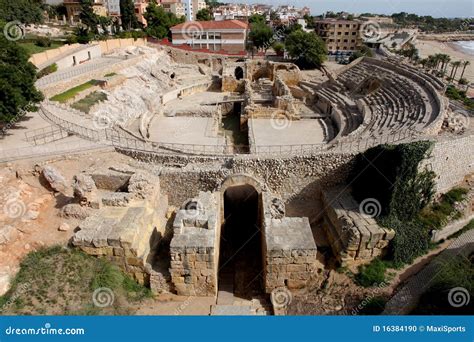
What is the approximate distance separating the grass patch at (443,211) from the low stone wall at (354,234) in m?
2.28

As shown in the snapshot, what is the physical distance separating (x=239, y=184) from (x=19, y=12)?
4305 cm

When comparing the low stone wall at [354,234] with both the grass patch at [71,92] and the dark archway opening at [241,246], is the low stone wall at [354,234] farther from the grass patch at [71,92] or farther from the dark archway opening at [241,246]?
the grass patch at [71,92]

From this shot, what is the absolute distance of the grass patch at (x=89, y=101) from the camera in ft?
70.8

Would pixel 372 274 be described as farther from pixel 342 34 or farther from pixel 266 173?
pixel 342 34

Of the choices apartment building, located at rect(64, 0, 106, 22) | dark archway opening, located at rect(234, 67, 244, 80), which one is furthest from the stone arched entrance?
apartment building, located at rect(64, 0, 106, 22)

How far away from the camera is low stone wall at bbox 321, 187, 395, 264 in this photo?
39.4 ft

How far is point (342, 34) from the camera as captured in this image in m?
62.1

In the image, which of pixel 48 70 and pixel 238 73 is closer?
pixel 48 70

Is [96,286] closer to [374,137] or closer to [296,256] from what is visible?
[296,256]

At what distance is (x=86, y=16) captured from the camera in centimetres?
4419

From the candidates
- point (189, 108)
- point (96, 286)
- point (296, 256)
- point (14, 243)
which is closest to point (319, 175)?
point (296, 256)

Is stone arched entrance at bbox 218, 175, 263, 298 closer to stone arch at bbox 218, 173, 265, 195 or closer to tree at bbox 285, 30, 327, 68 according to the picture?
stone arch at bbox 218, 173, 265, 195

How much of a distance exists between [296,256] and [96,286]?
6.20 metres

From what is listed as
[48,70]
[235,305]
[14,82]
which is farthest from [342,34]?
[235,305]
